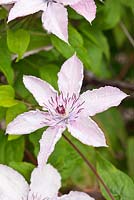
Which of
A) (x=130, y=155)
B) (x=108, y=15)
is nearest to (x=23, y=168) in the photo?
(x=108, y=15)

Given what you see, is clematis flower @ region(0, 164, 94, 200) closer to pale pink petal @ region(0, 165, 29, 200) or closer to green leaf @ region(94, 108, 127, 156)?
pale pink petal @ region(0, 165, 29, 200)

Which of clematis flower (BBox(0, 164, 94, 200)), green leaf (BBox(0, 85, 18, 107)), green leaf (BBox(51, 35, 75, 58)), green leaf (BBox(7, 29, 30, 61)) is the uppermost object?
green leaf (BBox(7, 29, 30, 61))

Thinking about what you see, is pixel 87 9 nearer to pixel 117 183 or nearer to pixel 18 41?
pixel 18 41

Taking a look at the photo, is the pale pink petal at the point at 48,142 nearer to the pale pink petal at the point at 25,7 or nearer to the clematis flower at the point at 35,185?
the clematis flower at the point at 35,185

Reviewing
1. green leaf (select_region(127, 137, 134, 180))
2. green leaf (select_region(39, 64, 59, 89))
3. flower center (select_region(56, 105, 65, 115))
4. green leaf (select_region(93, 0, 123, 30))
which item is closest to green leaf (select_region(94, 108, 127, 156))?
green leaf (select_region(127, 137, 134, 180))

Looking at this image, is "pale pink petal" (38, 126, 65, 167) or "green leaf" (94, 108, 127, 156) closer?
"pale pink petal" (38, 126, 65, 167)

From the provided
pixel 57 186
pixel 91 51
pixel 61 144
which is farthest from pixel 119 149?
pixel 57 186

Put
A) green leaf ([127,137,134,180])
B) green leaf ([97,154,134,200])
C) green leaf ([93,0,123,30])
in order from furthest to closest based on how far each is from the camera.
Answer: green leaf ([127,137,134,180]) < green leaf ([93,0,123,30]) < green leaf ([97,154,134,200])

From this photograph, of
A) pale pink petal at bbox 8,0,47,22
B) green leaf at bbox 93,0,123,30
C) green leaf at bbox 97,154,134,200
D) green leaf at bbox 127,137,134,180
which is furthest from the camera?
green leaf at bbox 127,137,134,180
